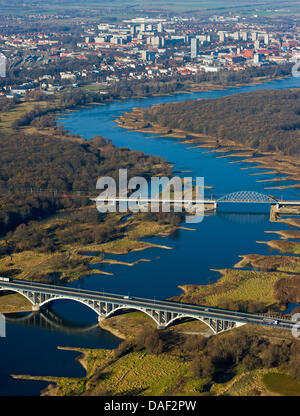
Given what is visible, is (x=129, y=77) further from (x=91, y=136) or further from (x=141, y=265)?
(x=141, y=265)

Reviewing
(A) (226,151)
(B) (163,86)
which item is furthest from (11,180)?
(B) (163,86)

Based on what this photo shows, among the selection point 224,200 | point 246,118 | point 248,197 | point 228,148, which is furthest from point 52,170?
point 246,118

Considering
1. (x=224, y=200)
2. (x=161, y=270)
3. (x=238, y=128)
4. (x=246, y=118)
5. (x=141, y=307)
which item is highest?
(x=246, y=118)

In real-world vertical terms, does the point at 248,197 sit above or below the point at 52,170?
below

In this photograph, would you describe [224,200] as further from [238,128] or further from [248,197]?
[238,128]

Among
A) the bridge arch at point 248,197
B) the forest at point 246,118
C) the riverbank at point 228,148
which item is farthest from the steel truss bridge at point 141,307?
the forest at point 246,118

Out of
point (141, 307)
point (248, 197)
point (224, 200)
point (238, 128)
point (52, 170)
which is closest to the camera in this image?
point (141, 307)

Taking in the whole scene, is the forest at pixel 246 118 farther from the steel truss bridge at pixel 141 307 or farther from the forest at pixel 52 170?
the steel truss bridge at pixel 141 307
